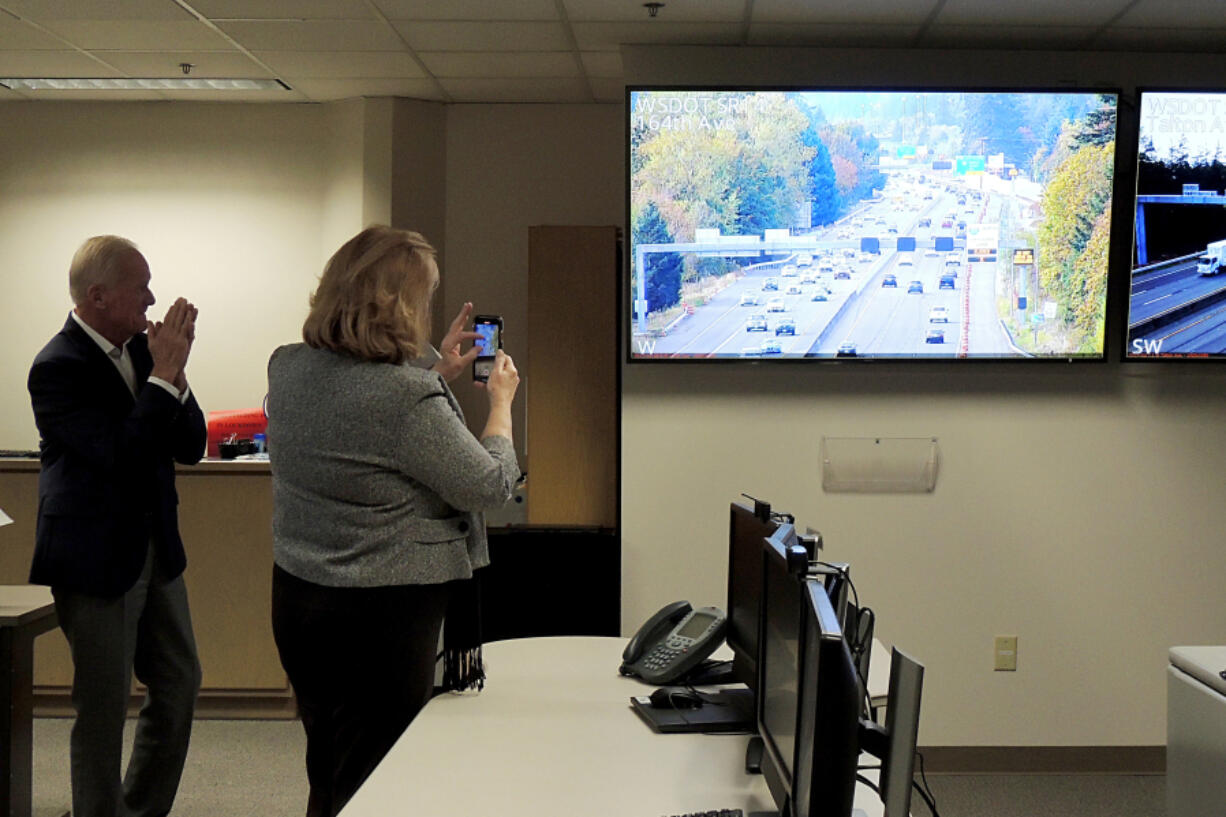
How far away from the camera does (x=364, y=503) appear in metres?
2.02

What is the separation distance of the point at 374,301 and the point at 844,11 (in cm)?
239

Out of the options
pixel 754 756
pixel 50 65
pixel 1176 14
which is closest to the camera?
pixel 754 756

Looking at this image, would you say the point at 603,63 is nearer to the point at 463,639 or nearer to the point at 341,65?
the point at 341,65

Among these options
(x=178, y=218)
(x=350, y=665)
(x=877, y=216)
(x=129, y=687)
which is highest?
(x=178, y=218)

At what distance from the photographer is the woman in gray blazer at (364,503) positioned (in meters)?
2.00

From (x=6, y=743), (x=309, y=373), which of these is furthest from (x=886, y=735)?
(x=6, y=743)

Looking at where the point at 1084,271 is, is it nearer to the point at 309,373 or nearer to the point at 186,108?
the point at 309,373

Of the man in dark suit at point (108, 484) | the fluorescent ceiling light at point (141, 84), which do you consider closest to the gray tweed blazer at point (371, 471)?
the man in dark suit at point (108, 484)

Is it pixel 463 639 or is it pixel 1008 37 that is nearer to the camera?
pixel 463 639

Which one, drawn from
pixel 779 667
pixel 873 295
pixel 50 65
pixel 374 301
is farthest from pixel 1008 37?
pixel 50 65

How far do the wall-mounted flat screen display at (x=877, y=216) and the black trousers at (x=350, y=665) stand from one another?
7.00 feet

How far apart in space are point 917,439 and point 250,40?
2915mm

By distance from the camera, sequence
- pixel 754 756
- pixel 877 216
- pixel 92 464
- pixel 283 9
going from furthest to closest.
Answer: pixel 877 216
pixel 283 9
pixel 92 464
pixel 754 756

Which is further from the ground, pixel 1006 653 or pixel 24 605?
pixel 24 605
